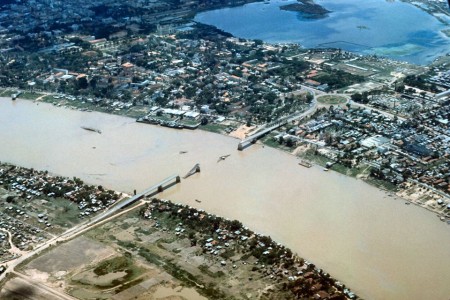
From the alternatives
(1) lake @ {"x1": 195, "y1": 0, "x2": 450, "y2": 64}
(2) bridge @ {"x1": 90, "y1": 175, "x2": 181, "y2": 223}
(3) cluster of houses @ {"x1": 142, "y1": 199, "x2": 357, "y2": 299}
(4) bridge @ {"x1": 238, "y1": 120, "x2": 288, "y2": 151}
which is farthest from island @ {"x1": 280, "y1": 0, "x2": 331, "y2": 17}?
(3) cluster of houses @ {"x1": 142, "y1": 199, "x2": 357, "y2": 299}

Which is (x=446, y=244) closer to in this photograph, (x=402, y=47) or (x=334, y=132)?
(x=334, y=132)

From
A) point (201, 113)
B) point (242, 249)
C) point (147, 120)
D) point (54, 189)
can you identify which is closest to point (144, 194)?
point (54, 189)

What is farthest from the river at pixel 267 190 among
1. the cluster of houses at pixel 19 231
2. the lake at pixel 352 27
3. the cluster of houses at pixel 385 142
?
the lake at pixel 352 27

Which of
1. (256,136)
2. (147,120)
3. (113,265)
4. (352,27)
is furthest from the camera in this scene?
(352,27)

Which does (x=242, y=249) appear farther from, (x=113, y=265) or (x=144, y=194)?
(x=144, y=194)

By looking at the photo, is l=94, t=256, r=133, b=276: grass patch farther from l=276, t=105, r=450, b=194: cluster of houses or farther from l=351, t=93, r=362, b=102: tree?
l=351, t=93, r=362, b=102: tree

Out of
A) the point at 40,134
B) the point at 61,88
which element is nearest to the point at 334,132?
the point at 40,134
